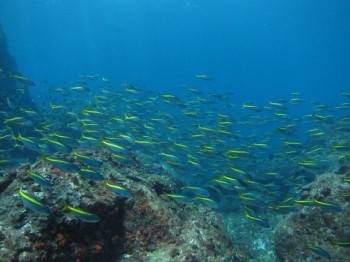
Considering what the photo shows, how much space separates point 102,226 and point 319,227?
5.81 metres

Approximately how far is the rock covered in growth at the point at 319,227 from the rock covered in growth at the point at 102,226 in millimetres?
2550

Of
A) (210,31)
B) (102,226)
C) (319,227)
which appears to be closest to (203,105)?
(319,227)

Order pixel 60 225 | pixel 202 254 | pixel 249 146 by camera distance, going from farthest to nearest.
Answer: pixel 249 146 → pixel 202 254 → pixel 60 225

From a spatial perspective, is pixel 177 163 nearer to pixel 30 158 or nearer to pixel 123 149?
pixel 123 149

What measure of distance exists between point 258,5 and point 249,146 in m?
83.3

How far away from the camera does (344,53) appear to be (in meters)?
88.8

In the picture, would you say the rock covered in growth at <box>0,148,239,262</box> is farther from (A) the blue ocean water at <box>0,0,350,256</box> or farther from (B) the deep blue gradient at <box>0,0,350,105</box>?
(B) the deep blue gradient at <box>0,0,350,105</box>

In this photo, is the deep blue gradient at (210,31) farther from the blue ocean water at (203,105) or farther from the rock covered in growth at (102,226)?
the rock covered in growth at (102,226)

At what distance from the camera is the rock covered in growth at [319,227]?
741 centimetres

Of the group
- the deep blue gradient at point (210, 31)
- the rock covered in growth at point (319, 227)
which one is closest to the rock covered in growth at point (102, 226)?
the rock covered in growth at point (319, 227)

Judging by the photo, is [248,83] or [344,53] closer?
[344,53]

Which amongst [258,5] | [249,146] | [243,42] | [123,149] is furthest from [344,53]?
[123,149]

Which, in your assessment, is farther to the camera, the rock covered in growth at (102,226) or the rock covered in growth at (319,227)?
the rock covered in growth at (319,227)

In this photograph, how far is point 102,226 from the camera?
5.39 metres
